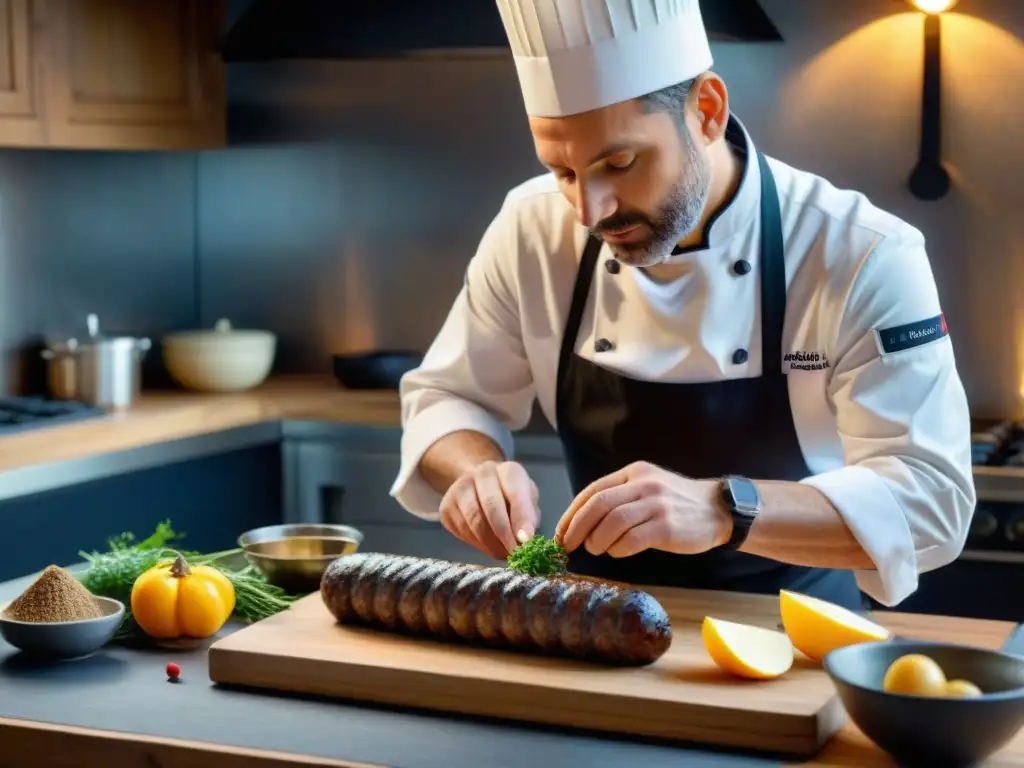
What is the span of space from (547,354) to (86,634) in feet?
2.96

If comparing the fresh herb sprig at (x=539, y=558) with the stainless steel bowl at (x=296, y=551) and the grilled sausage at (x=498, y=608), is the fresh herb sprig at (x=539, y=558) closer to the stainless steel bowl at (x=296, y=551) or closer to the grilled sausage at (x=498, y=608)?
the grilled sausage at (x=498, y=608)

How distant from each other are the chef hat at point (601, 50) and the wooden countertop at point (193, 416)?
4.69 ft

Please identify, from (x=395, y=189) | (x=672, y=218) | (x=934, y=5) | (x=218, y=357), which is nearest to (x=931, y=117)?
(x=934, y=5)

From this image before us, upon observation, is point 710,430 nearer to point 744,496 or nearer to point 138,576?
point 744,496

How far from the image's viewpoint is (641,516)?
174cm

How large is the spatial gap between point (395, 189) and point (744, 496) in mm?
2379

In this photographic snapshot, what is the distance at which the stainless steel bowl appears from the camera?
1.92 m

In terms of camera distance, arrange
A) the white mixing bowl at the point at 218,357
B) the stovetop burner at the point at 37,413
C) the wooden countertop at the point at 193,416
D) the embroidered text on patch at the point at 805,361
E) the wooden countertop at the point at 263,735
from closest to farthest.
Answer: the wooden countertop at the point at 263,735, the embroidered text on patch at the point at 805,361, the wooden countertop at the point at 193,416, the stovetop burner at the point at 37,413, the white mixing bowl at the point at 218,357

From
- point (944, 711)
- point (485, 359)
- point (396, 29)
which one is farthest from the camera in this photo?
point (396, 29)

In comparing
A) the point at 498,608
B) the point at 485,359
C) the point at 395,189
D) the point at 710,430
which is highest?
the point at 395,189

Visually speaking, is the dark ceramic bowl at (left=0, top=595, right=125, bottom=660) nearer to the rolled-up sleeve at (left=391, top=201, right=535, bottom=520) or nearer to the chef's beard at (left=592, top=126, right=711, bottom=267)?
the rolled-up sleeve at (left=391, top=201, right=535, bottom=520)

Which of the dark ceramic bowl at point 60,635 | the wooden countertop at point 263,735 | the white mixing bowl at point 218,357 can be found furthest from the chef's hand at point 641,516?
the white mixing bowl at point 218,357

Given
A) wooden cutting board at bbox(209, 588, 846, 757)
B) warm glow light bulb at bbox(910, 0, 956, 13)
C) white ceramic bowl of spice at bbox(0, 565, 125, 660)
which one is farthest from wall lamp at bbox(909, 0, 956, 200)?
white ceramic bowl of spice at bbox(0, 565, 125, 660)

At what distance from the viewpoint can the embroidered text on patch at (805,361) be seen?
207 centimetres
